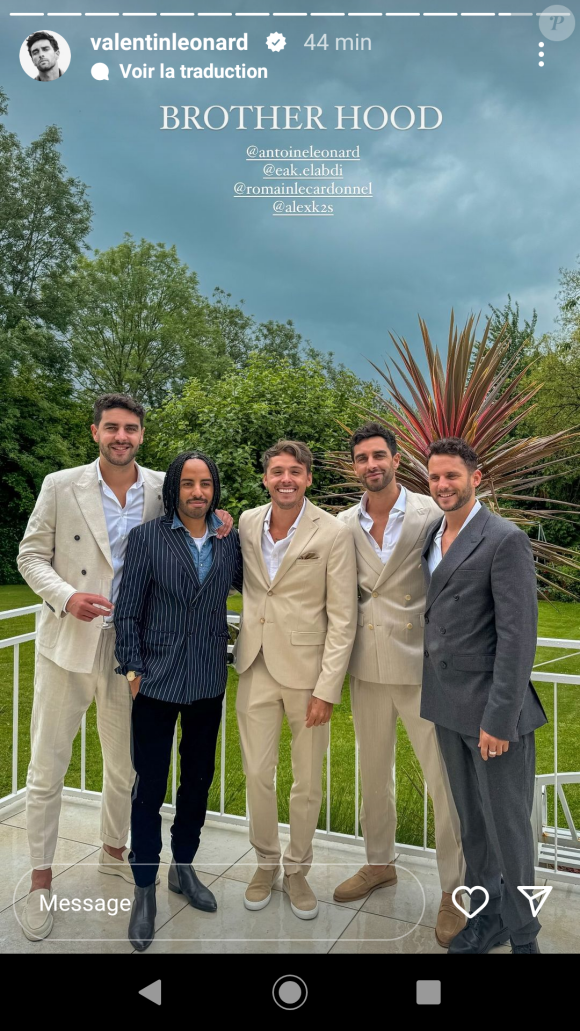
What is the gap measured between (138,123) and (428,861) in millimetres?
2816

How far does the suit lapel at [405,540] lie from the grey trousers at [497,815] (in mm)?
556

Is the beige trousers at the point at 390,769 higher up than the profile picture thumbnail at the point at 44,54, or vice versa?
the profile picture thumbnail at the point at 44,54

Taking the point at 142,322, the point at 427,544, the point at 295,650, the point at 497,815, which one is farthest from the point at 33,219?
the point at 142,322

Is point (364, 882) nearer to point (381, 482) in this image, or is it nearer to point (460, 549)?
point (460, 549)

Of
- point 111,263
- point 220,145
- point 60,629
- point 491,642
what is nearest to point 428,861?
point 491,642

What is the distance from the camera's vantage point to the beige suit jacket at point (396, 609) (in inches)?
90.6

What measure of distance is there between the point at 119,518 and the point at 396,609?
106 centimetres

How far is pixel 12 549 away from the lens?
1229 centimetres

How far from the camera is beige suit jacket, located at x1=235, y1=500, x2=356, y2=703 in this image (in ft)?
7.53

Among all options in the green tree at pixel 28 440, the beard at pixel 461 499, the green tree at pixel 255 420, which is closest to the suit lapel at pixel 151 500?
the beard at pixel 461 499

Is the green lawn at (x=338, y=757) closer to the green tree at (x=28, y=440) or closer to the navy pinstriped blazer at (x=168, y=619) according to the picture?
the navy pinstriped blazer at (x=168, y=619)

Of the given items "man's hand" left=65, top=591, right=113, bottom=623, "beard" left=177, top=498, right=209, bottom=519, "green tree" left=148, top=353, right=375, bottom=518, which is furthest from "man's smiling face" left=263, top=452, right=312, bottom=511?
"green tree" left=148, top=353, right=375, bottom=518

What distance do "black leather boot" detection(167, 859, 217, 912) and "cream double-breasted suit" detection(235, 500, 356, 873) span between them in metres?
0.78

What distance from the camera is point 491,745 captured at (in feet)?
6.21
